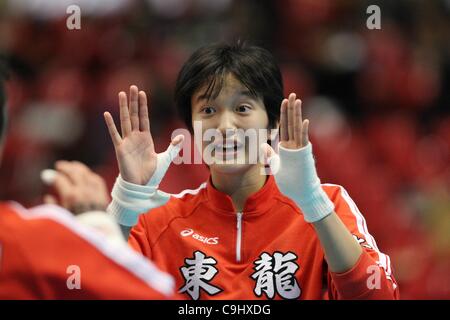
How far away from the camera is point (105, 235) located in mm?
1355

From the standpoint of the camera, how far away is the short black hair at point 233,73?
186 centimetres

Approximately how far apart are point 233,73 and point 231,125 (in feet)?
0.41

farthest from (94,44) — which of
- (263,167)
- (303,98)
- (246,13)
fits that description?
(263,167)

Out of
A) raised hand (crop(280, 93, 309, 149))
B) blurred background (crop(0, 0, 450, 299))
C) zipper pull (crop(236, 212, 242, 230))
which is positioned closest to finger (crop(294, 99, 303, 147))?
raised hand (crop(280, 93, 309, 149))

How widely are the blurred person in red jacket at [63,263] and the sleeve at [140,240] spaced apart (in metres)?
0.52

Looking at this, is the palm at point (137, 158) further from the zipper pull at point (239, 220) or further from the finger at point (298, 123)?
the finger at point (298, 123)

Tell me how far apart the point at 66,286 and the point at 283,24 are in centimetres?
316

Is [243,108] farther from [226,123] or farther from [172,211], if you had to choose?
[172,211]

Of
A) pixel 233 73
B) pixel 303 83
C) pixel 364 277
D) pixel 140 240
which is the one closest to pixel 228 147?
pixel 233 73

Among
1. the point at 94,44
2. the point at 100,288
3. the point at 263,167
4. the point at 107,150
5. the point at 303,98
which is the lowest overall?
the point at 100,288

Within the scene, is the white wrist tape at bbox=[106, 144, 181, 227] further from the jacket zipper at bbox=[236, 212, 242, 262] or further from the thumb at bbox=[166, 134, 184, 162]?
the jacket zipper at bbox=[236, 212, 242, 262]

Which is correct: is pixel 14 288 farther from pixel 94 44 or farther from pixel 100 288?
pixel 94 44

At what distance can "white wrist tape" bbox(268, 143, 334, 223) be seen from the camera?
1.65 metres

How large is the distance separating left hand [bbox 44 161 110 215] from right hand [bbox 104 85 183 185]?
331mm
